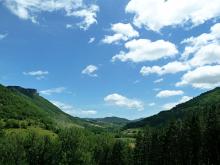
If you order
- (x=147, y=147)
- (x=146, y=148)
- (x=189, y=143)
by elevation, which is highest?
(x=147, y=147)

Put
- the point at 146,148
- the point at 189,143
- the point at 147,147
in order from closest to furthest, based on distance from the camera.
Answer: the point at 189,143
the point at 147,147
the point at 146,148

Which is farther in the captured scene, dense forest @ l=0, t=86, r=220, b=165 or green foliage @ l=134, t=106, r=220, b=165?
dense forest @ l=0, t=86, r=220, b=165

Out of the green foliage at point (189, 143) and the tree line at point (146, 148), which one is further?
the tree line at point (146, 148)

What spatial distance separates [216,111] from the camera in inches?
5600

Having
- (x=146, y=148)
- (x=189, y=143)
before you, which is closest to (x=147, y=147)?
(x=146, y=148)

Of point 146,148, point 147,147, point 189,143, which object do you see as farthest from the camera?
point 146,148

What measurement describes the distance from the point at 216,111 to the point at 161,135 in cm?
2795

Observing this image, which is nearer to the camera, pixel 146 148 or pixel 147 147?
pixel 147 147

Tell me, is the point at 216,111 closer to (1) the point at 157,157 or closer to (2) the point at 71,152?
(1) the point at 157,157

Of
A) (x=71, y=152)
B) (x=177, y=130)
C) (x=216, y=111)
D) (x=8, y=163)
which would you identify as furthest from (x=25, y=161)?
(x=216, y=111)

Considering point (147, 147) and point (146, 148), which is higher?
point (147, 147)

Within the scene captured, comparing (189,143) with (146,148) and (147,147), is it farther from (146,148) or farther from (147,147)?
(146,148)

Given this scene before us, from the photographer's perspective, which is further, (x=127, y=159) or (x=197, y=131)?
(x=127, y=159)

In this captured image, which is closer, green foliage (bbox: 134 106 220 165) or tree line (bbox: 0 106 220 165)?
green foliage (bbox: 134 106 220 165)
